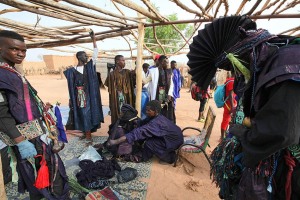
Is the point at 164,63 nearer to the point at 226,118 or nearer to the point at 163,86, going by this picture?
the point at 163,86

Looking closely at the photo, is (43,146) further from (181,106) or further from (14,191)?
(181,106)

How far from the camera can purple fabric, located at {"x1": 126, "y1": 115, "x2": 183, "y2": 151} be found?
3.33m

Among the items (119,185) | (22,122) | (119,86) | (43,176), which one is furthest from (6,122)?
(119,86)

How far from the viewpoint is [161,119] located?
11.4ft

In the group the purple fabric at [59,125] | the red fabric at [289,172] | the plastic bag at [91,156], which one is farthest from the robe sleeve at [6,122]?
the red fabric at [289,172]

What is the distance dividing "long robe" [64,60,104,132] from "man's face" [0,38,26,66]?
2.37 meters

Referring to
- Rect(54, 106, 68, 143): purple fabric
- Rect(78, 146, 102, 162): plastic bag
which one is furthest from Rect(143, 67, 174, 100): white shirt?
Rect(54, 106, 68, 143): purple fabric

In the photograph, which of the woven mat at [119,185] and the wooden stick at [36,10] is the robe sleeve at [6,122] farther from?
the woven mat at [119,185]

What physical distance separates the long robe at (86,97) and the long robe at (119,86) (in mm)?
416

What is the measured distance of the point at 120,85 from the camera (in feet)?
15.6

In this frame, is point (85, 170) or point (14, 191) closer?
point (14, 191)

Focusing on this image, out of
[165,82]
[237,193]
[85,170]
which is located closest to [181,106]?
[165,82]

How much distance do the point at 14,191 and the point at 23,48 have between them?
2178 mm

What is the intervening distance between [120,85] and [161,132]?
1.86m
